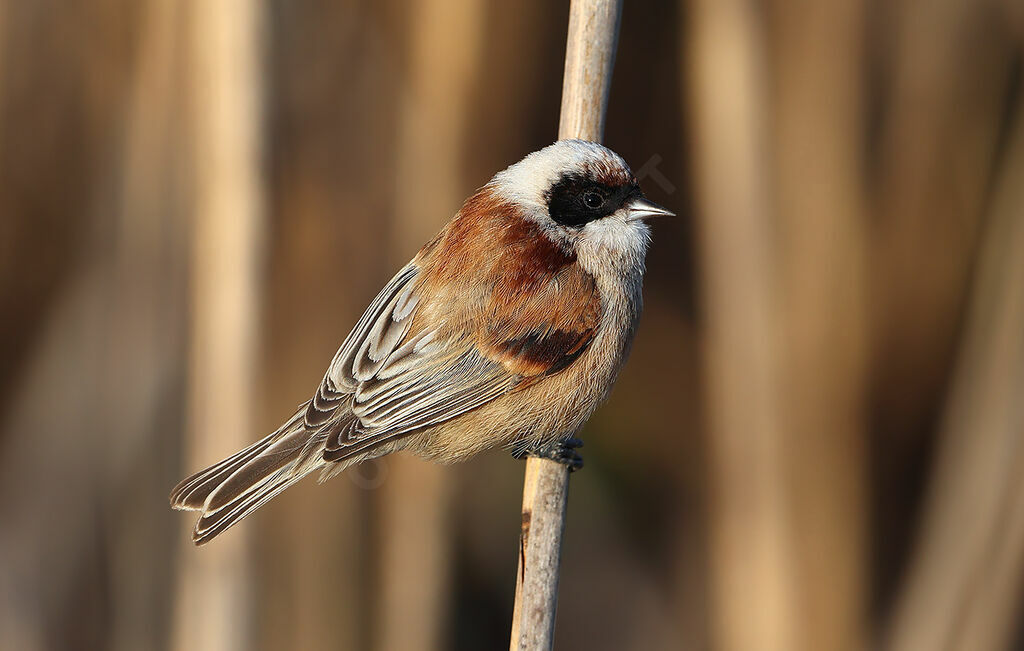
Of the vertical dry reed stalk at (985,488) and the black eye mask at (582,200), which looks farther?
the vertical dry reed stalk at (985,488)

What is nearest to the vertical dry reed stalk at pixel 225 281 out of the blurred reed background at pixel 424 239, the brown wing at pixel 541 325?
the blurred reed background at pixel 424 239

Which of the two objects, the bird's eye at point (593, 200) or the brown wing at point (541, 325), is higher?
the bird's eye at point (593, 200)

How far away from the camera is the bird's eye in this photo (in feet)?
8.34

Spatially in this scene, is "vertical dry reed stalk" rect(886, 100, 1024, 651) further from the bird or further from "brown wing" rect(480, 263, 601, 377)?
"brown wing" rect(480, 263, 601, 377)

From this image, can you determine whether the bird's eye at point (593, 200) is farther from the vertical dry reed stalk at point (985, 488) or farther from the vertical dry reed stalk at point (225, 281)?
the vertical dry reed stalk at point (985, 488)

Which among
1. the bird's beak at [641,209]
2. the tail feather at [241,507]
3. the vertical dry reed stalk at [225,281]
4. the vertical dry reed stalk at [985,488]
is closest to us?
the tail feather at [241,507]

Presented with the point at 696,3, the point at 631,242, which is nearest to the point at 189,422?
the point at 631,242

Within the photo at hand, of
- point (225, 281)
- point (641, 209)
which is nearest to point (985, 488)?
point (641, 209)

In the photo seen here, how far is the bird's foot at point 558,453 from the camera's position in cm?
239

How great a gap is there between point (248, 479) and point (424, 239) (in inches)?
49.6

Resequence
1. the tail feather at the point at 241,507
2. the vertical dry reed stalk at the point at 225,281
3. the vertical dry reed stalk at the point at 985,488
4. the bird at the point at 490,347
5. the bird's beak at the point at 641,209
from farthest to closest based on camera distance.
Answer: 1. the vertical dry reed stalk at the point at 985,488
2. the vertical dry reed stalk at the point at 225,281
3. the bird's beak at the point at 641,209
4. the bird at the point at 490,347
5. the tail feather at the point at 241,507

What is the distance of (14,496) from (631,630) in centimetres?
244

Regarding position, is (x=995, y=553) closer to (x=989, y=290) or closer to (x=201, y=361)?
(x=989, y=290)

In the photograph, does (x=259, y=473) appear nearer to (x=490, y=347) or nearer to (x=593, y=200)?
(x=490, y=347)
